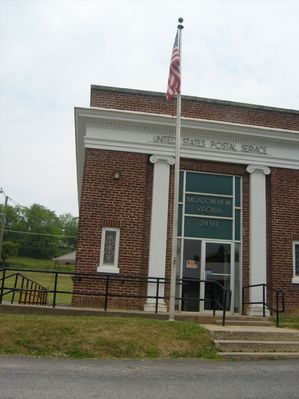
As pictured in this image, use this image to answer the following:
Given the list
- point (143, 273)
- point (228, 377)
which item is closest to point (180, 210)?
point (143, 273)

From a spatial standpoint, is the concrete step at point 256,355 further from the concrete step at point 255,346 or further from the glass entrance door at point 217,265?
the glass entrance door at point 217,265

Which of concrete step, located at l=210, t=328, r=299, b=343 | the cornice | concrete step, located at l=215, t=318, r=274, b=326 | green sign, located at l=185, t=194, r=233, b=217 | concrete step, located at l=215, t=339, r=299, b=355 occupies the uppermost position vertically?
the cornice

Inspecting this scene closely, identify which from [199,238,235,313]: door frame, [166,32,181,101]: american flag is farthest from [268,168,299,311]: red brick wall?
[166,32,181,101]: american flag

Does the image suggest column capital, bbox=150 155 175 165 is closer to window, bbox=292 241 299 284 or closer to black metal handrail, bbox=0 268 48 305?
window, bbox=292 241 299 284

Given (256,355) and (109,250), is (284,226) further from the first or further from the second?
(256,355)

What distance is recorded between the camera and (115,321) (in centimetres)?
1037

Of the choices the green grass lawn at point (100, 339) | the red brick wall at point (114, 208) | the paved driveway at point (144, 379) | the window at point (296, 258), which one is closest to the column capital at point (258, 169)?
the window at point (296, 258)

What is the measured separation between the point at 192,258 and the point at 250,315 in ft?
7.96

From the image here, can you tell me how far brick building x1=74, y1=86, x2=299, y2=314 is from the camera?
A: 1433 cm

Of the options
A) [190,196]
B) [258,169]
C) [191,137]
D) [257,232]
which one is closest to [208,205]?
[190,196]

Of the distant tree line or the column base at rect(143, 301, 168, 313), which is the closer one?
the column base at rect(143, 301, 168, 313)

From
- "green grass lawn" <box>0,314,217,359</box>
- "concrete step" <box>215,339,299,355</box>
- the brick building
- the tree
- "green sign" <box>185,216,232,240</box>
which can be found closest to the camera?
"green grass lawn" <box>0,314,217,359</box>

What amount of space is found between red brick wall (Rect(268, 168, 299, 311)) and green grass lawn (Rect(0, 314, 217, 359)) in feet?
18.0

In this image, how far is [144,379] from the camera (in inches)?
281
